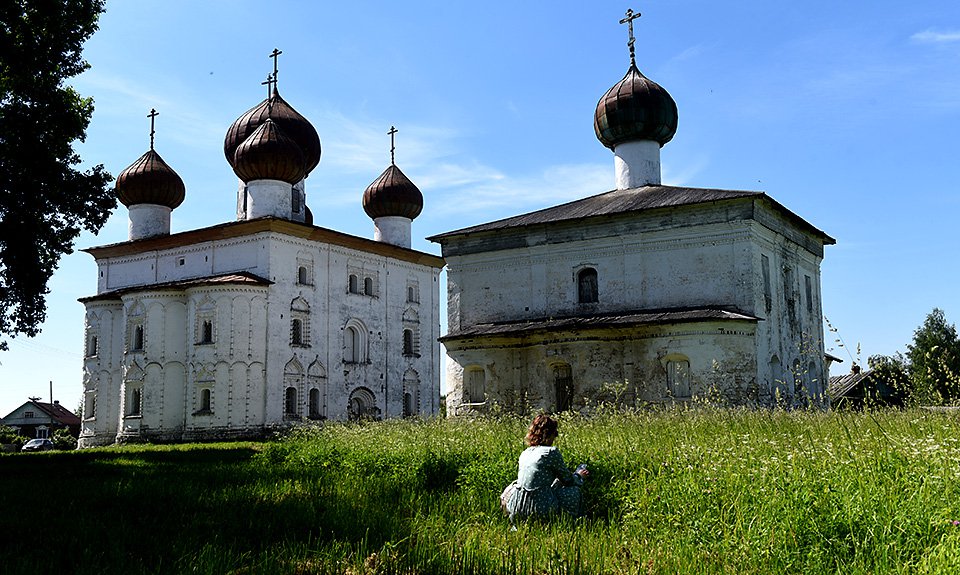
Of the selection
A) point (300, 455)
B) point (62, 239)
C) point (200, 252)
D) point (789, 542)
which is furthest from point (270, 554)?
point (200, 252)

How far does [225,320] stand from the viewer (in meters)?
26.9

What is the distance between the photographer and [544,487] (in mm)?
7121

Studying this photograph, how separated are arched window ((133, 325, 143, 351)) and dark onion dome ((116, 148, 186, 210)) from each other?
5.68 metres

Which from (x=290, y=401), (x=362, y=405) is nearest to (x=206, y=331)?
(x=290, y=401)

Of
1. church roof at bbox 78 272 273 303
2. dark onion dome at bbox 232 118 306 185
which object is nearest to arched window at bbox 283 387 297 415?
church roof at bbox 78 272 273 303

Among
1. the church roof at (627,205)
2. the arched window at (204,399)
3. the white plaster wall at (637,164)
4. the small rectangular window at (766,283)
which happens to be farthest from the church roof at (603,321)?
the arched window at (204,399)

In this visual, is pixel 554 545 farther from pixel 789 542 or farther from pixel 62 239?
pixel 62 239

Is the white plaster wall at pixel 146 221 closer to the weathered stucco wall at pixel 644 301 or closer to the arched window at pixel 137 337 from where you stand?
the arched window at pixel 137 337

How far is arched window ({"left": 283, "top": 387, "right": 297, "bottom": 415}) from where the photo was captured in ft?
91.2

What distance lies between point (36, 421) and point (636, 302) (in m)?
46.8

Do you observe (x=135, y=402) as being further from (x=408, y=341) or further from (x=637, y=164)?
(x=637, y=164)

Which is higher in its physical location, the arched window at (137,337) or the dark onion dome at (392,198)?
the dark onion dome at (392,198)

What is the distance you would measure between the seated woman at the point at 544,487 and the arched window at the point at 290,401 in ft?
70.7

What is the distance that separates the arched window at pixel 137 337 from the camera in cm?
2831
